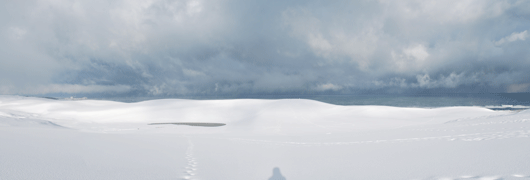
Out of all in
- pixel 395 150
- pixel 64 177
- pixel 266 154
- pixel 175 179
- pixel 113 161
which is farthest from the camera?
pixel 266 154

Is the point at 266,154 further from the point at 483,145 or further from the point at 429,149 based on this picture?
the point at 483,145

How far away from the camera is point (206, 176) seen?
4086 mm

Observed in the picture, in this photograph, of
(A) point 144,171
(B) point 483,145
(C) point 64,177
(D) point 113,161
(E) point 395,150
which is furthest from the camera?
(E) point 395,150

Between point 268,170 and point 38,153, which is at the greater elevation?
point 38,153

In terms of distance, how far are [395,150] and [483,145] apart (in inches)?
64.8

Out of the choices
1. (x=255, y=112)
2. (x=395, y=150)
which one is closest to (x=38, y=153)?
(x=395, y=150)

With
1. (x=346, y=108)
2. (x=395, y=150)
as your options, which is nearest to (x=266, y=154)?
(x=395, y=150)

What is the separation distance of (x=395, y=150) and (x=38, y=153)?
22.5ft

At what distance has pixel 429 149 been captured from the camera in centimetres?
536

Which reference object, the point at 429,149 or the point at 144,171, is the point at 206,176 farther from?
the point at 429,149

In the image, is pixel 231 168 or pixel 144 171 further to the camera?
pixel 231 168

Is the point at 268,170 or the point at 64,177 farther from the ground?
the point at 64,177

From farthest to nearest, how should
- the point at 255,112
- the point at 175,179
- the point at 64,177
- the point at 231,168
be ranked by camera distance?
the point at 255,112 < the point at 231,168 < the point at 175,179 < the point at 64,177

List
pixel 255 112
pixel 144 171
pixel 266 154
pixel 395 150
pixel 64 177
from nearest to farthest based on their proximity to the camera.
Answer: pixel 64 177, pixel 144 171, pixel 395 150, pixel 266 154, pixel 255 112
